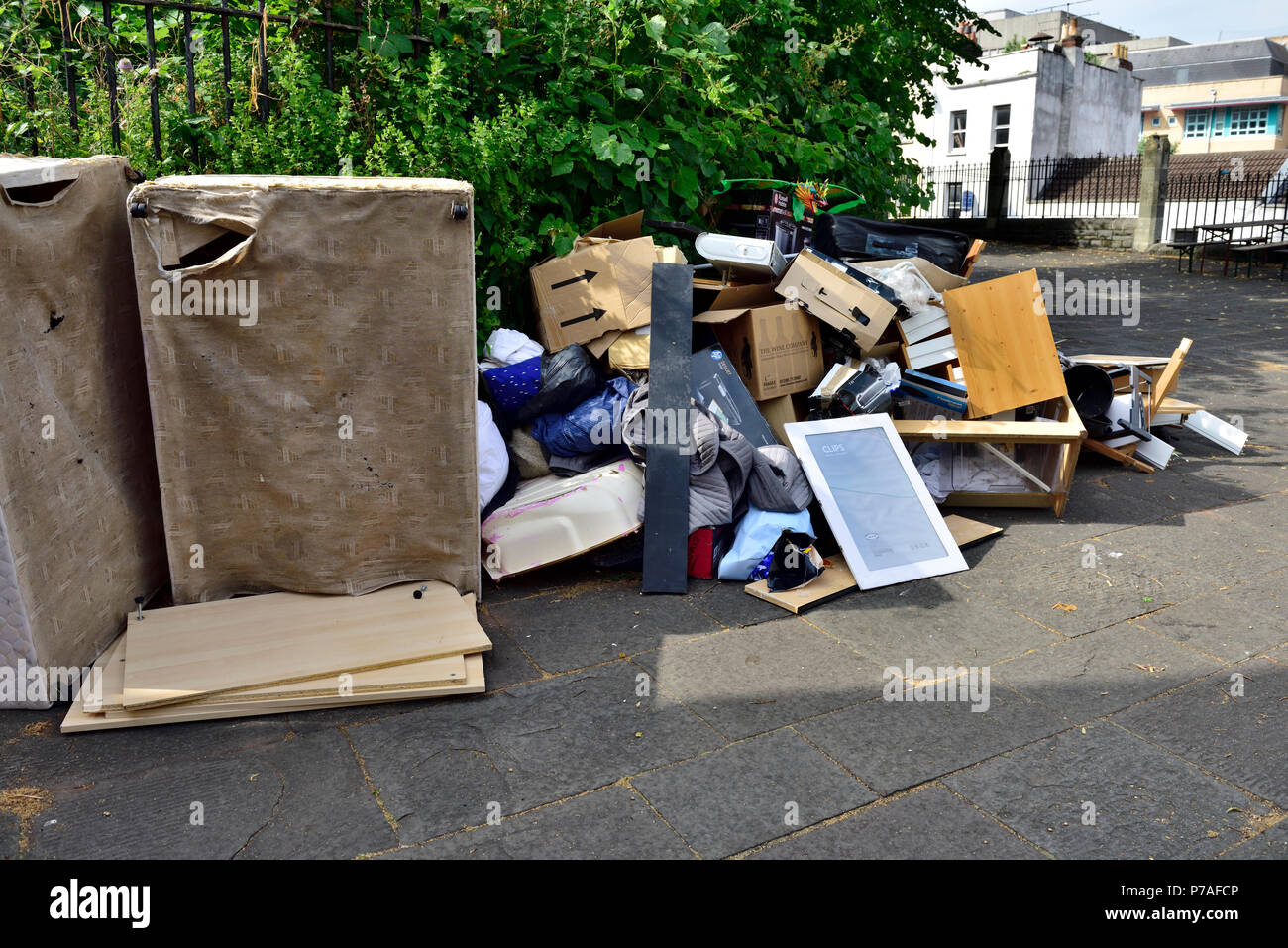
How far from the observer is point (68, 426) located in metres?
3.48

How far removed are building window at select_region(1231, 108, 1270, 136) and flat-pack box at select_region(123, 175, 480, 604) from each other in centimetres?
6413

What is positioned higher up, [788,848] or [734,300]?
[734,300]

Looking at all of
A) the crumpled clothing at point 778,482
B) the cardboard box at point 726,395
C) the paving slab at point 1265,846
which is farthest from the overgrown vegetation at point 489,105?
the paving slab at point 1265,846

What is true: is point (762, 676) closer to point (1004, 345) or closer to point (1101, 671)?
point (1101, 671)

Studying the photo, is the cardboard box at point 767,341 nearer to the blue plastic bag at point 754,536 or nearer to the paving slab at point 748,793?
the blue plastic bag at point 754,536

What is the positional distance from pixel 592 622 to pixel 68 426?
81.6 inches

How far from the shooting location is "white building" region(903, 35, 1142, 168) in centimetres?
3284

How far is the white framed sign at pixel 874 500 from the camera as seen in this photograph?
4.48 metres

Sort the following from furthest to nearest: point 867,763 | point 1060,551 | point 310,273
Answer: point 1060,551
point 310,273
point 867,763

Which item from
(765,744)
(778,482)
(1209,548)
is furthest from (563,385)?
(1209,548)

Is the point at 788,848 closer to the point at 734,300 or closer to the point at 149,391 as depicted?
the point at 149,391

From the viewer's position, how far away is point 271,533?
3.92 metres
